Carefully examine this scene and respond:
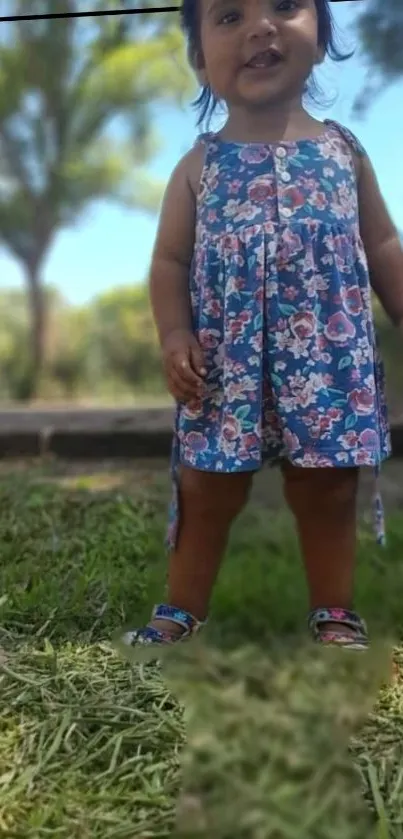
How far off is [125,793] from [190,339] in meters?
0.42

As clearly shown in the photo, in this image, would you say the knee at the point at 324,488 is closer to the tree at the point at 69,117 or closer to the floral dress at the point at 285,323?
the floral dress at the point at 285,323

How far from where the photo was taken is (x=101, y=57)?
1.56 meters

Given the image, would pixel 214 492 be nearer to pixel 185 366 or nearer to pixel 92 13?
pixel 185 366

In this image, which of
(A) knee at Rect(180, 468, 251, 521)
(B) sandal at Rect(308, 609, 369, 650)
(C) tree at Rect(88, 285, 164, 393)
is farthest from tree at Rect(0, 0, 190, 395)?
(B) sandal at Rect(308, 609, 369, 650)

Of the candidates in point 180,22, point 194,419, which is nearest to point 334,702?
point 194,419

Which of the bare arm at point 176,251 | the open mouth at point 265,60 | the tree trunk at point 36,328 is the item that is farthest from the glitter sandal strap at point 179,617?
the tree trunk at point 36,328

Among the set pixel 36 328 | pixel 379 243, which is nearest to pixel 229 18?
pixel 379 243

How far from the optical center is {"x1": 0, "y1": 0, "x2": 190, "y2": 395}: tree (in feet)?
4.74

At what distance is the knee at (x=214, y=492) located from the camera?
38.3 inches

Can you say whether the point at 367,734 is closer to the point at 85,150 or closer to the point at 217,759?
the point at 217,759

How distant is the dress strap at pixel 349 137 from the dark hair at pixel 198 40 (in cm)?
3

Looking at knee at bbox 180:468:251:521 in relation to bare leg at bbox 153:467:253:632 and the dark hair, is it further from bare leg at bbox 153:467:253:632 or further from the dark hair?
the dark hair

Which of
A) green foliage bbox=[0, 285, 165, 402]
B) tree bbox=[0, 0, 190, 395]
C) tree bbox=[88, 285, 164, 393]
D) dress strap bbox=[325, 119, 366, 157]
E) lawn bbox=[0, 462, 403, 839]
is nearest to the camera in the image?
lawn bbox=[0, 462, 403, 839]

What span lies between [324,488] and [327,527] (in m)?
0.04
